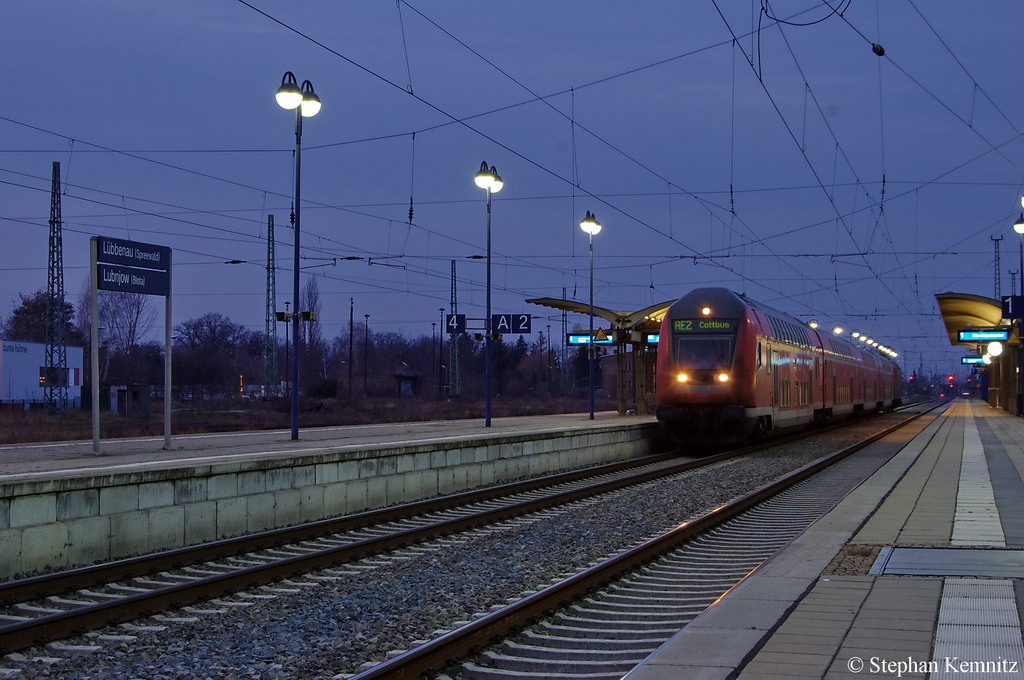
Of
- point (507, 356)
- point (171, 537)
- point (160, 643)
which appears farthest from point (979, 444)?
point (507, 356)

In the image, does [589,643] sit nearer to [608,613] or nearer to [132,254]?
[608,613]

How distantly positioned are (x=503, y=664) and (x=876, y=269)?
4791cm

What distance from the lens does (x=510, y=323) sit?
28219mm

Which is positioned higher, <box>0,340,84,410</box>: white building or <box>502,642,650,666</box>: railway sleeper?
<box>0,340,84,410</box>: white building

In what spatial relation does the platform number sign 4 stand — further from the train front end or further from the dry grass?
the train front end

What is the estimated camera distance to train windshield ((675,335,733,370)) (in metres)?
22.8

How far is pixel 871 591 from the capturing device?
6.99 meters

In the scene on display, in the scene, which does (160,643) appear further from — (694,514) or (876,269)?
(876,269)

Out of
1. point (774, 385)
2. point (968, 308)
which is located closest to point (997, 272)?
point (968, 308)

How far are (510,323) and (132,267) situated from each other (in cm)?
1514

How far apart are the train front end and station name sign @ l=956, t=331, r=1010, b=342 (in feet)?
79.6

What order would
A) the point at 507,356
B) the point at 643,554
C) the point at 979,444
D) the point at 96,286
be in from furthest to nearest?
the point at 507,356, the point at 979,444, the point at 96,286, the point at 643,554

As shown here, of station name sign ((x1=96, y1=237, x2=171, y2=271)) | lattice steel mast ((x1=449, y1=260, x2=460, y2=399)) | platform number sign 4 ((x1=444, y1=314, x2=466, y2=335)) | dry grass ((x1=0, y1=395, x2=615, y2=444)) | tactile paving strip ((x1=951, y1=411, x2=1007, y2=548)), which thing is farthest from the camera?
lattice steel mast ((x1=449, y1=260, x2=460, y2=399))

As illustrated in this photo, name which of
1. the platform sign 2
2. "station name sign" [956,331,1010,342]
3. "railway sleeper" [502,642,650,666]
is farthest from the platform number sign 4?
"station name sign" [956,331,1010,342]
